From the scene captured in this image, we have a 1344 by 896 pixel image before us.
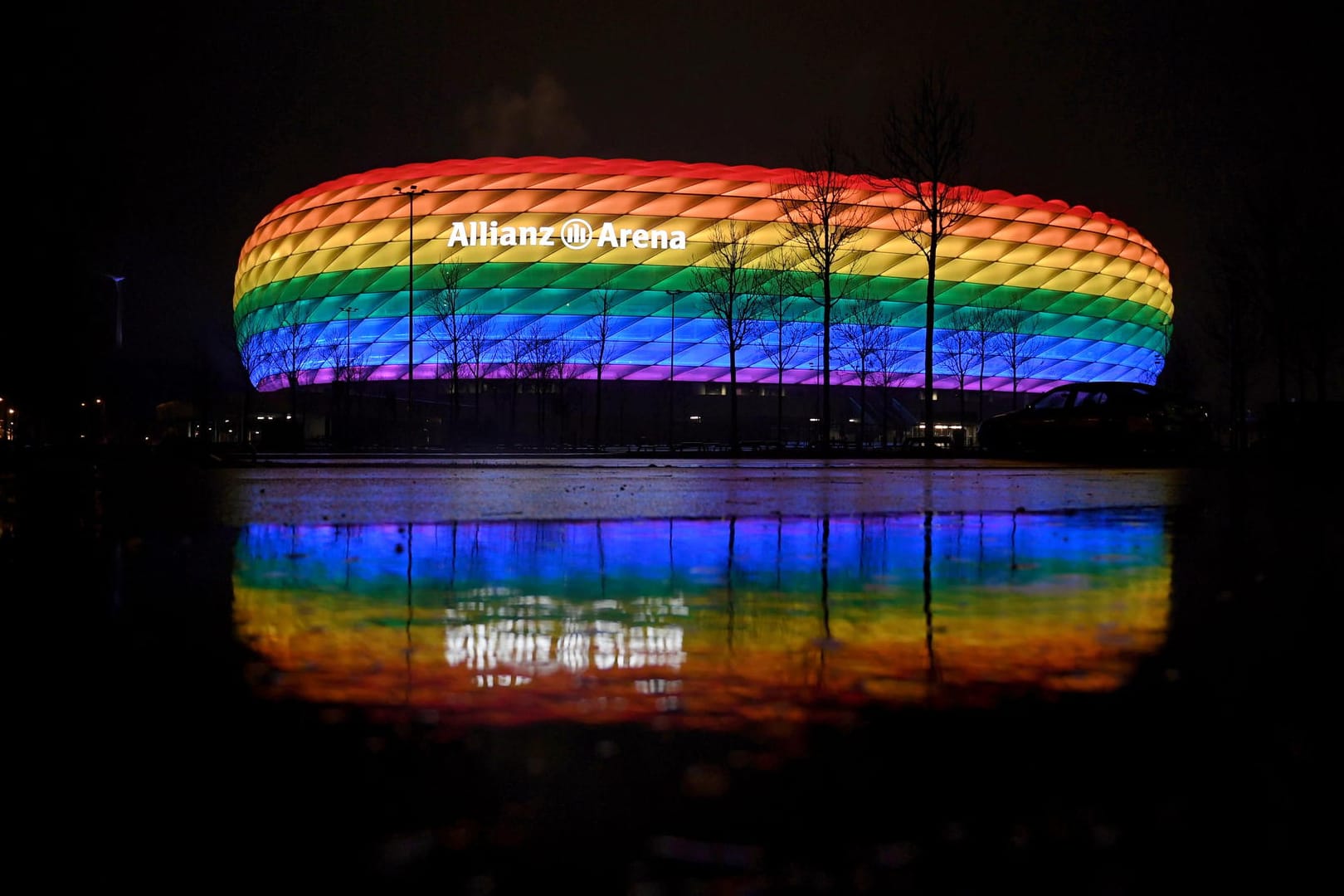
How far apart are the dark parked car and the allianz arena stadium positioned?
3211 centimetres

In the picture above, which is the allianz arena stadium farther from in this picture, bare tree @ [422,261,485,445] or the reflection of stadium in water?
the reflection of stadium in water

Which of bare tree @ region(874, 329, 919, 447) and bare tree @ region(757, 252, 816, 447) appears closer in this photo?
bare tree @ region(757, 252, 816, 447)

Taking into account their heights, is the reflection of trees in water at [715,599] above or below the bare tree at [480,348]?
below

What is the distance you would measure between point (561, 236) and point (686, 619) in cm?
5855

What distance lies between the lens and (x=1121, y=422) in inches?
844

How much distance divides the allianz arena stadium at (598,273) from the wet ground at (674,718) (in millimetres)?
50660

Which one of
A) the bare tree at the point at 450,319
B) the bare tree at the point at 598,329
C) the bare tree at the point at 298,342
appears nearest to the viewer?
the bare tree at the point at 450,319

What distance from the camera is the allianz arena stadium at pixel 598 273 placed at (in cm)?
6038

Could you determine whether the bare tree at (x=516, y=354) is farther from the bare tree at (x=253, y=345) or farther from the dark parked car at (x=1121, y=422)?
the dark parked car at (x=1121, y=422)

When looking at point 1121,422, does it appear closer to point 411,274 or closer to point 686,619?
point 686,619

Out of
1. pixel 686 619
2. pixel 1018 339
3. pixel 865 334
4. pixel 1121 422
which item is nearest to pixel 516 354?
pixel 865 334

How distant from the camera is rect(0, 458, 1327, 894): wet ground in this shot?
5.02 feet

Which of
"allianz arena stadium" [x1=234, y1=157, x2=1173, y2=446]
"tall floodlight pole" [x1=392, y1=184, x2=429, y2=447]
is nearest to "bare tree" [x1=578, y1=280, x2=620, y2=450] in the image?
"allianz arena stadium" [x1=234, y1=157, x2=1173, y2=446]

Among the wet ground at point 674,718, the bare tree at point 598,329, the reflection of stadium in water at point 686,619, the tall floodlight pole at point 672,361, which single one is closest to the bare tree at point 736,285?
the tall floodlight pole at point 672,361
